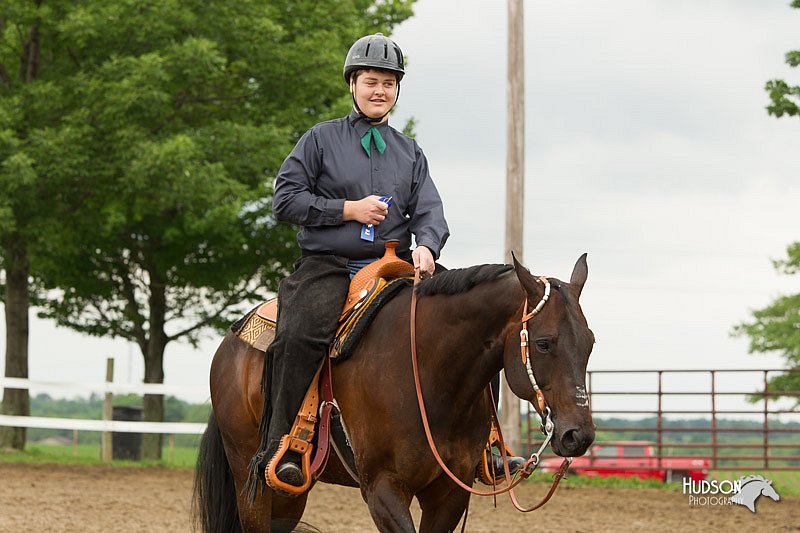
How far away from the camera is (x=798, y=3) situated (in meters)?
14.6

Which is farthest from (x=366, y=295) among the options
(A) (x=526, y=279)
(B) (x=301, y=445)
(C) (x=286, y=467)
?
(A) (x=526, y=279)

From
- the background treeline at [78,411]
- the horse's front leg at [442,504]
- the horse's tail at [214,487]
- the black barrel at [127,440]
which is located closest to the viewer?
the horse's front leg at [442,504]

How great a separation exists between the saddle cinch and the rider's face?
665mm

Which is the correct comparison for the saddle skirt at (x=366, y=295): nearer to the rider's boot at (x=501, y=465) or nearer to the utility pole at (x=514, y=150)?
the rider's boot at (x=501, y=465)

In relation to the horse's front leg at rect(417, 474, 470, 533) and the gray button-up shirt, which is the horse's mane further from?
the horse's front leg at rect(417, 474, 470, 533)

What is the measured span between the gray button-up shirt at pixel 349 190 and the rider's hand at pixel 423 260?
10 centimetres

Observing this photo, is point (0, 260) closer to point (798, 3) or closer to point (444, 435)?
point (798, 3)

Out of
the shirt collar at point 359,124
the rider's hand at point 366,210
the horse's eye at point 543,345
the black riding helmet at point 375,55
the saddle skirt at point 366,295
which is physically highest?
the black riding helmet at point 375,55

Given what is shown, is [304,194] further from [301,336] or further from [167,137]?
[167,137]

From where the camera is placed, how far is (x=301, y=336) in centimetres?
474

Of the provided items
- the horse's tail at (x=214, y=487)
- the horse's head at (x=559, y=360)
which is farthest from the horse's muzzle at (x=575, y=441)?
the horse's tail at (x=214, y=487)

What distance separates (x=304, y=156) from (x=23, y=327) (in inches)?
574

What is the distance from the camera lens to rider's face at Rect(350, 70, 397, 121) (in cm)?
509

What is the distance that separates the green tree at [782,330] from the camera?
80.6 feet
